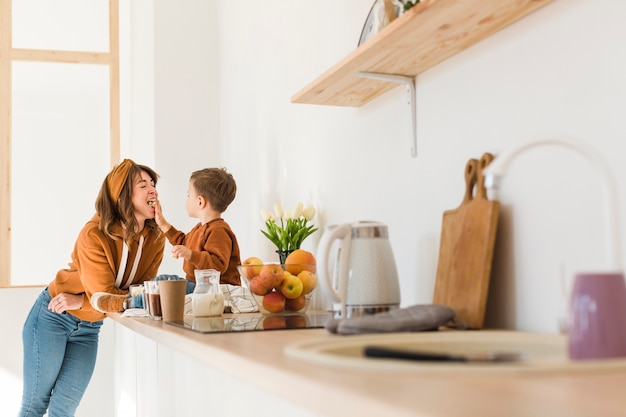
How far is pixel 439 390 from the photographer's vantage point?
62 centimetres

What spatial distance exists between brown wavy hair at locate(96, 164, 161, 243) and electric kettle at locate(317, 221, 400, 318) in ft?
4.62

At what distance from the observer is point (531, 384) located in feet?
2.16

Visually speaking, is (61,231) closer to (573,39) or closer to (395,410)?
(573,39)

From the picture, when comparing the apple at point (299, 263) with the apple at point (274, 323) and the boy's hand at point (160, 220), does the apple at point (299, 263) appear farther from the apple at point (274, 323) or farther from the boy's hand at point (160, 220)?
the boy's hand at point (160, 220)

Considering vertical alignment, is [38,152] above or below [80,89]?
below

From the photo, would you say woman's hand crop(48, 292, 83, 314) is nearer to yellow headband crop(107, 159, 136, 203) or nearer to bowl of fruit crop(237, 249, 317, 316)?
yellow headband crop(107, 159, 136, 203)

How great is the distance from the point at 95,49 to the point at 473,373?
14.0ft

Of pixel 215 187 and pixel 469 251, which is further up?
pixel 215 187

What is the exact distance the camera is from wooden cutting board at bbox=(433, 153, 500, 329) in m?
1.25

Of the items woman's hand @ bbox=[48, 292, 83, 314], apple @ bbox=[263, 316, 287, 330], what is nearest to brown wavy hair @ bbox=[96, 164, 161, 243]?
woman's hand @ bbox=[48, 292, 83, 314]

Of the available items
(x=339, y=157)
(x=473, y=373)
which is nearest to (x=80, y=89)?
(x=339, y=157)

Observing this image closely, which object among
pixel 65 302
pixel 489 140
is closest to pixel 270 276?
pixel 489 140

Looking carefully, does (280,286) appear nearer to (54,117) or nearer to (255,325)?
(255,325)

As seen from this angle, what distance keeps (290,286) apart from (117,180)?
3.67 feet
